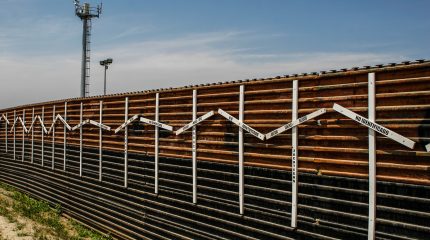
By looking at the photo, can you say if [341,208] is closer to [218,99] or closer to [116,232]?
[218,99]

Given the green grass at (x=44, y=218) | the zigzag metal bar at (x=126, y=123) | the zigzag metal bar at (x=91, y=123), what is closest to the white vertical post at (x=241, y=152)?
the zigzag metal bar at (x=126, y=123)

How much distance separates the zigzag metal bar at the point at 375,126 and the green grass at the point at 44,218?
34.2 feet

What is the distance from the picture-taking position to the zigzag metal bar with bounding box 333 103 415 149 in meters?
6.38

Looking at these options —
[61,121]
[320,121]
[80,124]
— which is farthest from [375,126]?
[61,121]

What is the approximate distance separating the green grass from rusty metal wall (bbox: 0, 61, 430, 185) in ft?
16.8

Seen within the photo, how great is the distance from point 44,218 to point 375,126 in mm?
14479

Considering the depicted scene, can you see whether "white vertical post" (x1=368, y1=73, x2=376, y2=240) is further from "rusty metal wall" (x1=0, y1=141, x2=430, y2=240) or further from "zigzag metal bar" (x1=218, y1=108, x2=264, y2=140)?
"zigzag metal bar" (x1=218, y1=108, x2=264, y2=140)

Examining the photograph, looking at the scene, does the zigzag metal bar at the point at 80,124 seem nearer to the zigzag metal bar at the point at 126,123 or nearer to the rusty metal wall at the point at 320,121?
the zigzag metal bar at the point at 126,123

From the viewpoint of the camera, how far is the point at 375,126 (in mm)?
6723

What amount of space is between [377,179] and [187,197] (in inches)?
225

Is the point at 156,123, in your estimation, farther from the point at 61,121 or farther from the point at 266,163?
the point at 61,121

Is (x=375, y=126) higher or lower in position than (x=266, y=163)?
higher

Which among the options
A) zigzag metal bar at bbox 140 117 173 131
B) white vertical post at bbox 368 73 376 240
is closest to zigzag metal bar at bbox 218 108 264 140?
zigzag metal bar at bbox 140 117 173 131

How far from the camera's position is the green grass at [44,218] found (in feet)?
45.3
